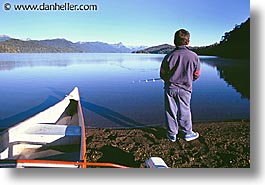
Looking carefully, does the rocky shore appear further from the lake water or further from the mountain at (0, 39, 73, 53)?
the mountain at (0, 39, 73, 53)

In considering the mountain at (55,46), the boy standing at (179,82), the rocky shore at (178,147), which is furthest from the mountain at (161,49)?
the rocky shore at (178,147)

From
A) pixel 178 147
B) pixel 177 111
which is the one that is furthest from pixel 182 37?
pixel 178 147

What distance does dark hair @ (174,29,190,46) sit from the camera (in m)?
1.60

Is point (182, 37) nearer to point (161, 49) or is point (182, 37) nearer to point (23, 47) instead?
point (161, 49)

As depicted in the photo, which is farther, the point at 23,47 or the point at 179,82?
the point at 23,47

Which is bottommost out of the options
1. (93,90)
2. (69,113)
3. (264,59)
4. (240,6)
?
(69,113)

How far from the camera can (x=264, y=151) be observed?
5.29 feet

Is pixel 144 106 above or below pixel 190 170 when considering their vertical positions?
above

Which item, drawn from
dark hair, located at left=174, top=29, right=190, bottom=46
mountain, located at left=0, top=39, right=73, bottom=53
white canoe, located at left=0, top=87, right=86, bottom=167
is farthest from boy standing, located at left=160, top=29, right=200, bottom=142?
mountain, located at left=0, top=39, right=73, bottom=53

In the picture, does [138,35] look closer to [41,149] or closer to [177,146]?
[177,146]

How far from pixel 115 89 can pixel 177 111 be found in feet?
Answer: 1.26

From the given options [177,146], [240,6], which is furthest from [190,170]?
[240,6]

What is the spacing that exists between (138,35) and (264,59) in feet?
2.43

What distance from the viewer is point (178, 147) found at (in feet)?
5.36
